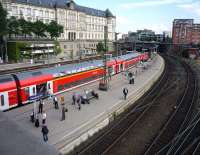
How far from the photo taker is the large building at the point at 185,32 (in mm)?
155625

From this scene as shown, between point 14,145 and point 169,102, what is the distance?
26393 mm

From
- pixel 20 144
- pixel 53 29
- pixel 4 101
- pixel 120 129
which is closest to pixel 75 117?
pixel 120 129

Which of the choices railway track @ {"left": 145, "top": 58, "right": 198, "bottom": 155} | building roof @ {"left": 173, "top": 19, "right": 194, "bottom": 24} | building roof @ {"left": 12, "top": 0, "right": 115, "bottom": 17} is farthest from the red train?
building roof @ {"left": 173, "top": 19, "right": 194, "bottom": 24}

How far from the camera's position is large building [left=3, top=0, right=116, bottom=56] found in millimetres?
73906

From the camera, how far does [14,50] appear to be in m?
63.5

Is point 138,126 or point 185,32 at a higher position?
point 185,32

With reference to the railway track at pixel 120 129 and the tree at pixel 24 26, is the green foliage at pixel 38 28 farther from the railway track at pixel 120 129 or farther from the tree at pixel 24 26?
Result: the railway track at pixel 120 129

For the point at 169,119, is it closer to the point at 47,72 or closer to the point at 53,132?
the point at 53,132

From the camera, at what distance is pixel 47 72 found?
2794 cm

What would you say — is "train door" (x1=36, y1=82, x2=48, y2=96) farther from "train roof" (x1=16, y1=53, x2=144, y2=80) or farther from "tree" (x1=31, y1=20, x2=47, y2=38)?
"tree" (x1=31, y1=20, x2=47, y2=38)

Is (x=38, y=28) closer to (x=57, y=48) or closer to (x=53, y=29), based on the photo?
(x=53, y=29)

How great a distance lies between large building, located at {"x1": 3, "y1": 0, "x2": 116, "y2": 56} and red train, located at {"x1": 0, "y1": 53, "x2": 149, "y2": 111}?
4280 cm

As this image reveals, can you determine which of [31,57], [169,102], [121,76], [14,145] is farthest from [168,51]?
[14,145]

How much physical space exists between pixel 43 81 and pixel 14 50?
4095 cm
